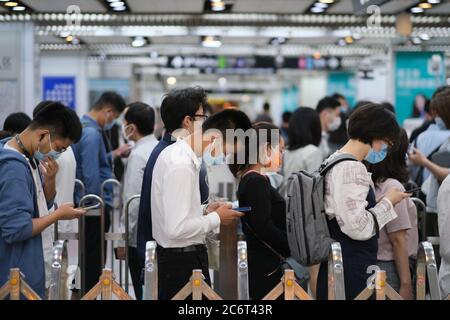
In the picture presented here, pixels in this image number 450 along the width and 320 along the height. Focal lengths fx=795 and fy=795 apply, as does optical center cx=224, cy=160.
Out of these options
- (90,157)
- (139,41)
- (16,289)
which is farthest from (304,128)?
(139,41)

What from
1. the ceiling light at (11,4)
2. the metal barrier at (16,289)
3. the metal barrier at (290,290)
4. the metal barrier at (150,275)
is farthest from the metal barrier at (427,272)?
the ceiling light at (11,4)

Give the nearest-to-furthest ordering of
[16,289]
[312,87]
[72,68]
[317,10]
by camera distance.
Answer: [16,289]
[317,10]
[72,68]
[312,87]

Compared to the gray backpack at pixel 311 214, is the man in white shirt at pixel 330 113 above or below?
above

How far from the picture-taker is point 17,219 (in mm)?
3803

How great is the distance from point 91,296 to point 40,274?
71cm

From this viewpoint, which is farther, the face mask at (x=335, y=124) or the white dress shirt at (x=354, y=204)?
the face mask at (x=335, y=124)

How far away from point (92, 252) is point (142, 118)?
1.21 m

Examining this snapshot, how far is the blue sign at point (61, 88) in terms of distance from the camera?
18031mm

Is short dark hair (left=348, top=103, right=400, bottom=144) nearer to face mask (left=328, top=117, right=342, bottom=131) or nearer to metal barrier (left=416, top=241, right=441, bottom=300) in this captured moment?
metal barrier (left=416, top=241, right=441, bottom=300)

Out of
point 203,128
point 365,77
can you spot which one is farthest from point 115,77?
point 203,128

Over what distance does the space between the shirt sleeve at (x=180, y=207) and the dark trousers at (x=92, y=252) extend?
2.97m

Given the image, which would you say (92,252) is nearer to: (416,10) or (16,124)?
(16,124)

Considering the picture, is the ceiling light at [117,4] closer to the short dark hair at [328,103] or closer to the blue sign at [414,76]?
the short dark hair at [328,103]

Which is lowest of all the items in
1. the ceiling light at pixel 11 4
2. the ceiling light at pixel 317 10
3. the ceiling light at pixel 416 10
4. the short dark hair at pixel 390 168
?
the short dark hair at pixel 390 168
